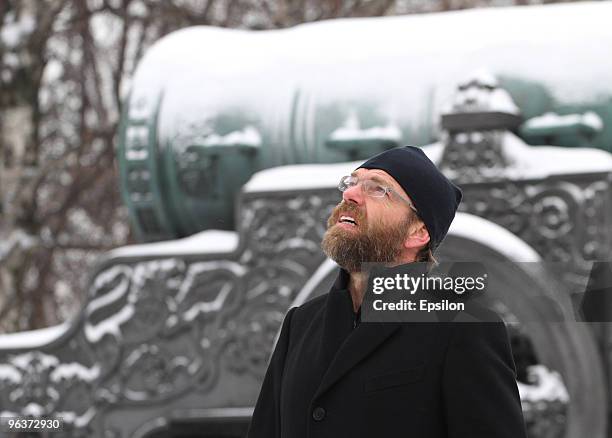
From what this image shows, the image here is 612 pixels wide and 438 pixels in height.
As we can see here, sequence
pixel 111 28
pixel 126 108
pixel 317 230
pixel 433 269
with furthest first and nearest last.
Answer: pixel 111 28
pixel 126 108
pixel 317 230
pixel 433 269

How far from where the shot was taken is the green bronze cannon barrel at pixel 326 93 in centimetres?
591

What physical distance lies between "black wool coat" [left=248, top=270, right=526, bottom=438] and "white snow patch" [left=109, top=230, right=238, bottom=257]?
3.73 meters

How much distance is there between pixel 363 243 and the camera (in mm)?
2369

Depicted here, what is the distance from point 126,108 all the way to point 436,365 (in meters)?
→ 4.53

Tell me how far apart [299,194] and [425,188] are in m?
3.50

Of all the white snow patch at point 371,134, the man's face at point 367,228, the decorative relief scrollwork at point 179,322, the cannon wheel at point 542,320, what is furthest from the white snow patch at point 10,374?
the man's face at point 367,228

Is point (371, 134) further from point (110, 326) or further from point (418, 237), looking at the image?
point (418, 237)

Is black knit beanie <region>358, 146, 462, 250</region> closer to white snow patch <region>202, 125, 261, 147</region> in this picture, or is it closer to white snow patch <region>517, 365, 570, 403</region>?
white snow patch <region>517, 365, 570, 403</region>

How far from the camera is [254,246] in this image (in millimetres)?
6051

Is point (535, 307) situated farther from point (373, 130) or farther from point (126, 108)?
point (126, 108)

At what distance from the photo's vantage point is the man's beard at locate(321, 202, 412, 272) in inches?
93.1

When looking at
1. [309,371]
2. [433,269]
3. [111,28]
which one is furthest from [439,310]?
[111,28]

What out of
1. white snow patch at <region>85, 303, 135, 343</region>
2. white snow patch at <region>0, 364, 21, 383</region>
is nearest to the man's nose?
white snow patch at <region>85, 303, 135, 343</region>

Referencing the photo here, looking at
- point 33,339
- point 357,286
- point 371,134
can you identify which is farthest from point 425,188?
point 33,339
